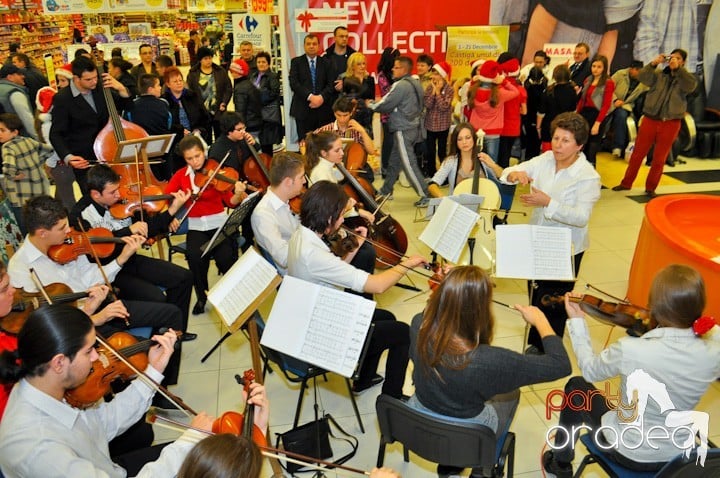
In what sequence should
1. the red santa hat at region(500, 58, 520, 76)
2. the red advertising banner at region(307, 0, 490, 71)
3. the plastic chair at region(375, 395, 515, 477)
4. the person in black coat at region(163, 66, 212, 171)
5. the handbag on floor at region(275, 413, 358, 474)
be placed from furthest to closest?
1. the red advertising banner at region(307, 0, 490, 71)
2. the red santa hat at region(500, 58, 520, 76)
3. the person in black coat at region(163, 66, 212, 171)
4. the handbag on floor at region(275, 413, 358, 474)
5. the plastic chair at region(375, 395, 515, 477)

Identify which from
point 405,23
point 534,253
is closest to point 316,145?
point 534,253

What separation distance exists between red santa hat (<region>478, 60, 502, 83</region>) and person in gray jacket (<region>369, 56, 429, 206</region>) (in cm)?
70

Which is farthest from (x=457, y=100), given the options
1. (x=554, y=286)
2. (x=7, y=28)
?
(x=7, y=28)

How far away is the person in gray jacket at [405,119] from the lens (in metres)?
6.06

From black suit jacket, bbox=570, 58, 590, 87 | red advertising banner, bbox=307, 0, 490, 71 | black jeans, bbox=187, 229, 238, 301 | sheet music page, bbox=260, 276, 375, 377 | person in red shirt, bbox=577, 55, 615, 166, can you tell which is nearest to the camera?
sheet music page, bbox=260, 276, 375, 377

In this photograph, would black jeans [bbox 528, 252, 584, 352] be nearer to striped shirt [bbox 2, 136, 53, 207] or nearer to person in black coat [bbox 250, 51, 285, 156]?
striped shirt [bbox 2, 136, 53, 207]

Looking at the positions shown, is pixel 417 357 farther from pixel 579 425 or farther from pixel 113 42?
pixel 113 42

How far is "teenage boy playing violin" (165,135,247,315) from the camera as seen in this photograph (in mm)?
4023

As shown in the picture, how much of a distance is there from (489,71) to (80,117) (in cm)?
418

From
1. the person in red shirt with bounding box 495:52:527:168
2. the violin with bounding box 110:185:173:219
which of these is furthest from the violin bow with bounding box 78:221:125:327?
the person in red shirt with bounding box 495:52:527:168

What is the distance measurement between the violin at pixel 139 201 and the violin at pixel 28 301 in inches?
37.8

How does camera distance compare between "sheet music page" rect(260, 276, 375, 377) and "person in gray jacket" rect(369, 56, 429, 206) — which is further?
"person in gray jacket" rect(369, 56, 429, 206)

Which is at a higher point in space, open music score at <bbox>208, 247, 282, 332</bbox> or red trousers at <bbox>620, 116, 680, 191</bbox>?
open music score at <bbox>208, 247, 282, 332</bbox>

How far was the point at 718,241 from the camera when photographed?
386 centimetres
